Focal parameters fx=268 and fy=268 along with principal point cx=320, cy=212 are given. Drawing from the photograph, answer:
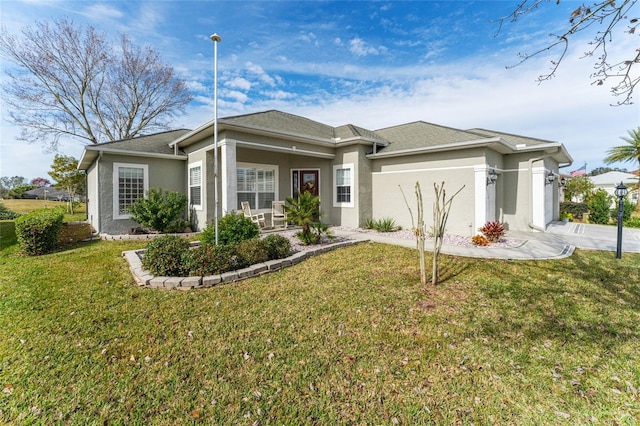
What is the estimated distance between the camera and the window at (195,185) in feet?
33.1

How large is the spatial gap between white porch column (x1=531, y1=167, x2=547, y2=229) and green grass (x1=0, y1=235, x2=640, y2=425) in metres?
5.87

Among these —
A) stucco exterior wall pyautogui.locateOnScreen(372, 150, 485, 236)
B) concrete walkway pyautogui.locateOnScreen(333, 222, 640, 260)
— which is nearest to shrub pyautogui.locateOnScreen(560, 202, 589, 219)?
concrete walkway pyautogui.locateOnScreen(333, 222, 640, 260)

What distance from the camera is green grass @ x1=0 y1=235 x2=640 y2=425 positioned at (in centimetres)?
220

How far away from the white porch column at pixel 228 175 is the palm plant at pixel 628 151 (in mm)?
28768

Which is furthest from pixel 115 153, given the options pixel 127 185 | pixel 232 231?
pixel 232 231

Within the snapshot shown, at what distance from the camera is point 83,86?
1784cm

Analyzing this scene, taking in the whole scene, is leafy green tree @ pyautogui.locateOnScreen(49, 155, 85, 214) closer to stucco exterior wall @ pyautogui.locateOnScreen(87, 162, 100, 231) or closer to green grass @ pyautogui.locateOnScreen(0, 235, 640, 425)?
stucco exterior wall @ pyautogui.locateOnScreen(87, 162, 100, 231)

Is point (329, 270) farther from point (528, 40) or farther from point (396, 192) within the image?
point (396, 192)

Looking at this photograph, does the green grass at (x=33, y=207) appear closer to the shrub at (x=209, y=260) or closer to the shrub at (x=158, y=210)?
the shrub at (x=158, y=210)

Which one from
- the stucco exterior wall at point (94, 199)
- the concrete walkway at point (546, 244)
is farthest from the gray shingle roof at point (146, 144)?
the concrete walkway at point (546, 244)

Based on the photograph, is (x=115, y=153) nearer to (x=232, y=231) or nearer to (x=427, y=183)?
(x=232, y=231)

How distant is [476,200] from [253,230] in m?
7.38

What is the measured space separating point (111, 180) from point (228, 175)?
16.1ft

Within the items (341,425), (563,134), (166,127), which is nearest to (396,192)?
(563,134)
